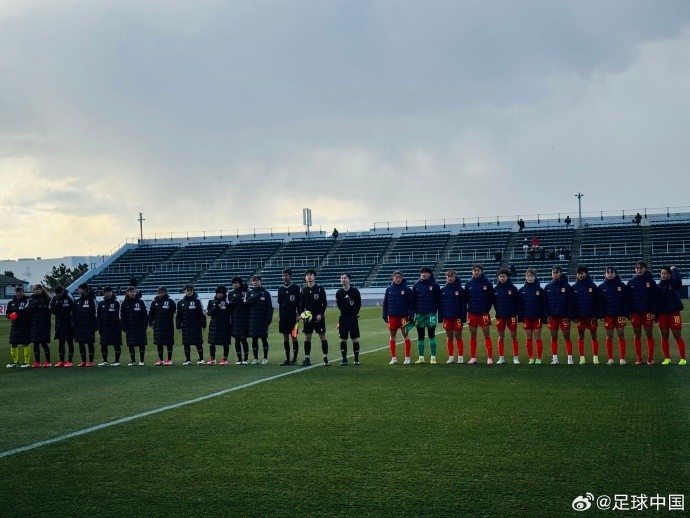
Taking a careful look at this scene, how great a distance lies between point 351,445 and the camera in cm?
798

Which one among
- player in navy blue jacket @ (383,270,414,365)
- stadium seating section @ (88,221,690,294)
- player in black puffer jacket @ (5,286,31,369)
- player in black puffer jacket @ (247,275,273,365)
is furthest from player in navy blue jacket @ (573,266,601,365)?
stadium seating section @ (88,221,690,294)

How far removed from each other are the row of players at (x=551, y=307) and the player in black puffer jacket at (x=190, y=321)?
4401 millimetres

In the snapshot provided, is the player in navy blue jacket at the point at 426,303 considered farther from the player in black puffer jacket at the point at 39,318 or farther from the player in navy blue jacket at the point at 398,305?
the player in black puffer jacket at the point at 39,318

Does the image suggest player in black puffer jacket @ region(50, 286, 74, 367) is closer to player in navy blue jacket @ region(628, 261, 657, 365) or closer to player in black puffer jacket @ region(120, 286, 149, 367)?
player in black puffer jacket @ region(120, 286, 149, 367)

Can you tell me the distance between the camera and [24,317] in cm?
1878

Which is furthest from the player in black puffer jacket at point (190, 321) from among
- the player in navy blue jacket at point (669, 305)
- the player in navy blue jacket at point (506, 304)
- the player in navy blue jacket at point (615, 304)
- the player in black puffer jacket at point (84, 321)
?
the player in navy blue jacket at point (669, 305)

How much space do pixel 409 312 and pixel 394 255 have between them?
50.6 meters

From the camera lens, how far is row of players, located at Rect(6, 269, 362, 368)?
1664 cm

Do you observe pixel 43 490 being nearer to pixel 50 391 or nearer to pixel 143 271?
pixel 50 391

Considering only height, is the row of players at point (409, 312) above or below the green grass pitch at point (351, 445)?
above

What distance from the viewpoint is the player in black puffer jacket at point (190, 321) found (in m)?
18.0

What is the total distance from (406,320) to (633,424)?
854 centimetres

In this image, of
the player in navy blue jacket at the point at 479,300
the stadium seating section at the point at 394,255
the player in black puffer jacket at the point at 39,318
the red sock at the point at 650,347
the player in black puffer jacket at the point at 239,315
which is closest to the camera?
the red sock at the point at 650,347

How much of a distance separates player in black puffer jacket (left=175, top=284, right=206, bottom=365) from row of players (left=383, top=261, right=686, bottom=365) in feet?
14.4
